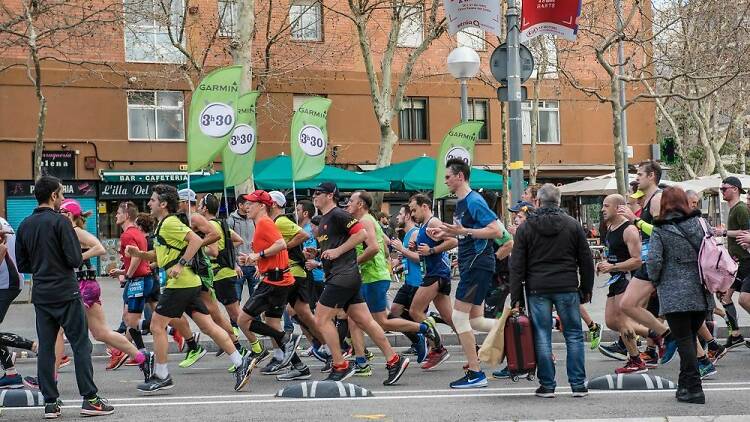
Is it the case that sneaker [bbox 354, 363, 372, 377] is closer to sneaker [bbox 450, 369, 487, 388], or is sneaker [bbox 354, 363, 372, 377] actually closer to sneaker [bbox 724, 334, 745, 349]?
sneaker [bbox 450, 369, 487, 388]

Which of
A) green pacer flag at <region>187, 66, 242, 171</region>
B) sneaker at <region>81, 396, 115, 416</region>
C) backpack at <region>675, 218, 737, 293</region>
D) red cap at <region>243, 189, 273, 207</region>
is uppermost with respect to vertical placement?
green pacer flag at <region>187, 66, 242, 171</region>

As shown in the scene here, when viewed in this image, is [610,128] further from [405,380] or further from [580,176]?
[405,380]

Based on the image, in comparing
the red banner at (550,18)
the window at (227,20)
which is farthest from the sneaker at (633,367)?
the window at (227,20)

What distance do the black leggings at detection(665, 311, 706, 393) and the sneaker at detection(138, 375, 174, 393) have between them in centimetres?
428

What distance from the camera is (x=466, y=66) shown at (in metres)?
18.2

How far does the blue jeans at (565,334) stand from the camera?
858 centimetres

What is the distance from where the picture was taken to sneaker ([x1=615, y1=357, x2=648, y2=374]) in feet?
33.4

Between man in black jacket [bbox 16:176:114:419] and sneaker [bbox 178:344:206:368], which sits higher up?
man in black jacket [bbox 16:176:114:419]

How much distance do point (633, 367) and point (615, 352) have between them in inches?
48.5

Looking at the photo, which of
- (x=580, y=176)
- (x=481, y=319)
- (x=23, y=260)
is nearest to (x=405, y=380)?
(x=481, y=319)

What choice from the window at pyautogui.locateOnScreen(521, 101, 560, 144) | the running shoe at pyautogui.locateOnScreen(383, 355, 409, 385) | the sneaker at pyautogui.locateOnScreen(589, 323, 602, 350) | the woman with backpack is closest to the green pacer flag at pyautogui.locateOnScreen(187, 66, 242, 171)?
the running shoe at pyautogui.locateOnScreen(383, 355, 409, 385)

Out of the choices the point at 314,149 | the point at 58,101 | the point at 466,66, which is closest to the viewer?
the point at 314,149

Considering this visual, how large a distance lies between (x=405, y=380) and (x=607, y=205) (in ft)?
8.15

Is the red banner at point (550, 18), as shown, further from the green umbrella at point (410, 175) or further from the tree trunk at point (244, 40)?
the green umbrella at point (410, 175)
